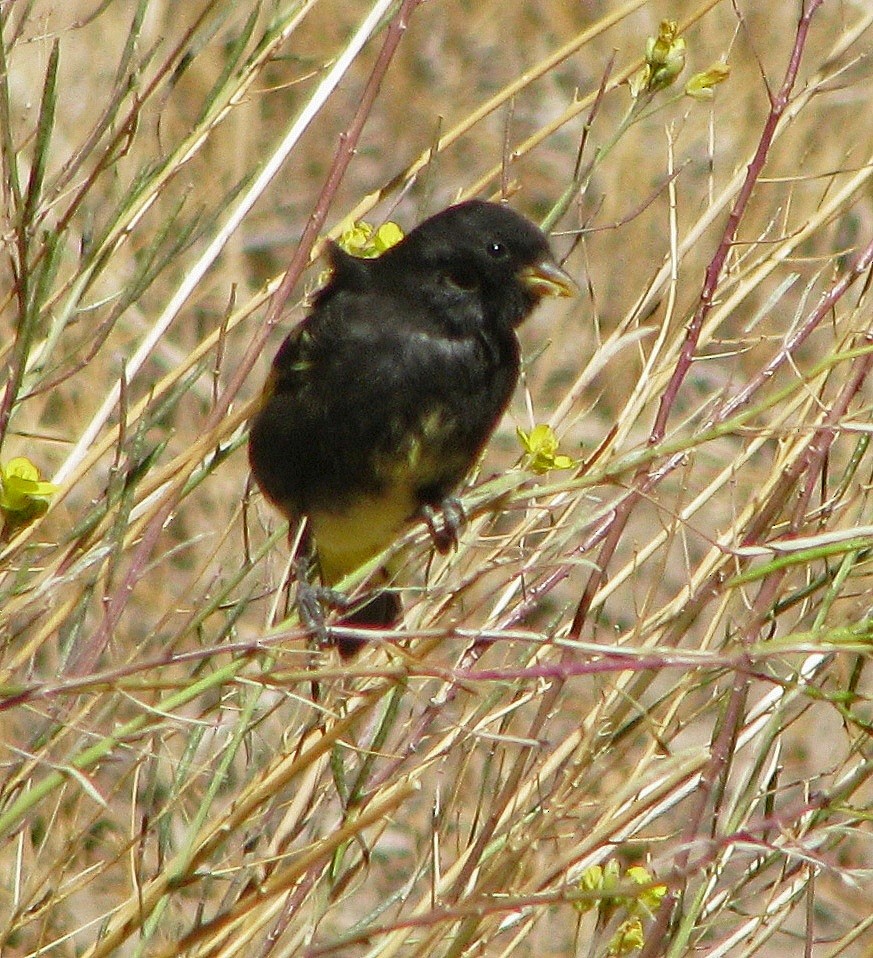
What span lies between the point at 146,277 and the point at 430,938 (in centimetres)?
103

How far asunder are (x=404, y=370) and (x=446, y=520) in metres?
0.35

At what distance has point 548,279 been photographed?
364 centimetres

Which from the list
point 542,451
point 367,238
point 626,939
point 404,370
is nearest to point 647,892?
point 626,939

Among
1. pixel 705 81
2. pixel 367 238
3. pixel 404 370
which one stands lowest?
pixel 404 370

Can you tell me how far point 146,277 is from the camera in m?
2.47

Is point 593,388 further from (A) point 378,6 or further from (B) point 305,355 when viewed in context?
(A) point 378,6

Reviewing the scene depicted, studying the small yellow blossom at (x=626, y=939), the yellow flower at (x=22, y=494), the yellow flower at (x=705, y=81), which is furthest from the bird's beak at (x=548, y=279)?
the yellow flower at (x=22, y=494)

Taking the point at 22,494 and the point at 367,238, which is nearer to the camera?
the point at 22,494

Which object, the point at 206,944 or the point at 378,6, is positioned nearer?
the point at 206,944

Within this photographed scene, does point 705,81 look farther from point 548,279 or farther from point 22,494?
point 22,494

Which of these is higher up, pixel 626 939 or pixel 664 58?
pixel 664 58

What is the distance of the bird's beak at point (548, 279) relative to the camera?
3625 millimetres

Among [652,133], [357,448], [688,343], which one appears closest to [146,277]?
[688,343]

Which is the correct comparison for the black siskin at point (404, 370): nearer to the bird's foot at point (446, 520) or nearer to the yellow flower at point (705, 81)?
the bird's foot at point (446, 520)
